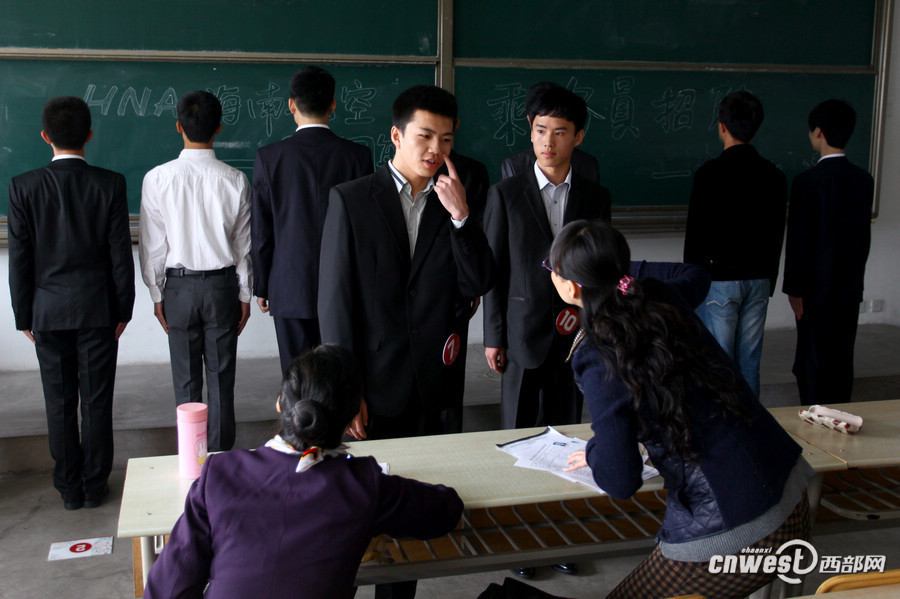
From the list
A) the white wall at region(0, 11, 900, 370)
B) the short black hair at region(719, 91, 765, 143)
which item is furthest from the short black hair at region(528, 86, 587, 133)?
the white wall at region(0, 11, 900, 370)

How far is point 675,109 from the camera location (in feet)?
15.4

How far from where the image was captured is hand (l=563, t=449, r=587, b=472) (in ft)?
6.22

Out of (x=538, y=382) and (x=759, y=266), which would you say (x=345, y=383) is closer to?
(x=538, y=382)

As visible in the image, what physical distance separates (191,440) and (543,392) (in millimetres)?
1397

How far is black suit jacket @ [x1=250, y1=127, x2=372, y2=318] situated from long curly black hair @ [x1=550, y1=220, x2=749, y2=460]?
1603 mm

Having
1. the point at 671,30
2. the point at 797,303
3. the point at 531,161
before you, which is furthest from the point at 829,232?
the point at 671,30

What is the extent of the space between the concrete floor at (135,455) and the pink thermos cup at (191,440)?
0.96 metres

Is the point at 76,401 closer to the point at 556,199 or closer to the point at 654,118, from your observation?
the point at 556,199

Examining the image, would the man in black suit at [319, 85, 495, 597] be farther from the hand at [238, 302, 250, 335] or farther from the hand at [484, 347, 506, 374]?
the hand at [238, 302, 250, 335]

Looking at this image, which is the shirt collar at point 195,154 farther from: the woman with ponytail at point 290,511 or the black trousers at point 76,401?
the woman with ponytail at point 290,511

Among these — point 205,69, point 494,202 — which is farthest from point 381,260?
point 205,69

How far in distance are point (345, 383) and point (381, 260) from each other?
0.89 meters

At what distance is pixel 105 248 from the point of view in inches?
120

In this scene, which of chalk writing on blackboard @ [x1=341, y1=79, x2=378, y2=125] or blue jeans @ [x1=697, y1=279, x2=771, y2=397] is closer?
blue jeans @ [x1=697, y1=279, x2=771, y2=397]
